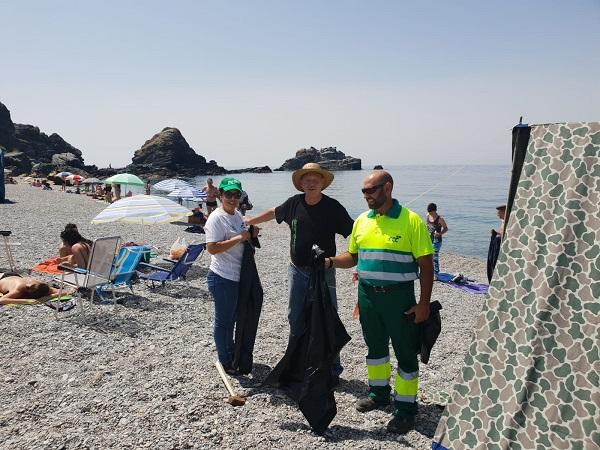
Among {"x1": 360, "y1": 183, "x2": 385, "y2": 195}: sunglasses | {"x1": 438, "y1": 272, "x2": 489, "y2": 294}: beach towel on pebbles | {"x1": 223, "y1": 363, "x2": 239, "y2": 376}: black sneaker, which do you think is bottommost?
{"x1": 438, "y1": 272, "x2": 489, "y2": 294}: beach towel on pebbles

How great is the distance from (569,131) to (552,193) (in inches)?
14.6

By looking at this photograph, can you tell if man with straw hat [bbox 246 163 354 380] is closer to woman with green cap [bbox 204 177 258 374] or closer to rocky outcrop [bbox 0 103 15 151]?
woman with green cap [bbox 204 177 258 374]

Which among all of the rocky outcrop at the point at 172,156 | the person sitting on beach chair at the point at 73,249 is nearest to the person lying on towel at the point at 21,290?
the person sitting on beach chair at the point at 73,249

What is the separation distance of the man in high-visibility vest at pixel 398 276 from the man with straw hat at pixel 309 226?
0.55 m

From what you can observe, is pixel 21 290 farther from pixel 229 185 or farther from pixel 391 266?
pixel 391 266

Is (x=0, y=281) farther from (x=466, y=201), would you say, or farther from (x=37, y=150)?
(x=37, y=150)

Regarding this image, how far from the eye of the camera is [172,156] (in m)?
106

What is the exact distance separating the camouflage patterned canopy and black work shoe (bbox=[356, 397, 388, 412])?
1358 millimetres

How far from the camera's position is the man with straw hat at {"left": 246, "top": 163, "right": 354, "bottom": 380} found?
4449 millimetres

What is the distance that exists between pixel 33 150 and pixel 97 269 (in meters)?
88.0

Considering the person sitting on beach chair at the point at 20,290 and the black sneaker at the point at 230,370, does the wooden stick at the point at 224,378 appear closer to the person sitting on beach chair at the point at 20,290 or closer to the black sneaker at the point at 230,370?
the black sneaker at the point at 230,370

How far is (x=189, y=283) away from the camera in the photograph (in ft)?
29.9

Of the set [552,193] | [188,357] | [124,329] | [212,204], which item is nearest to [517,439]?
[552,193]

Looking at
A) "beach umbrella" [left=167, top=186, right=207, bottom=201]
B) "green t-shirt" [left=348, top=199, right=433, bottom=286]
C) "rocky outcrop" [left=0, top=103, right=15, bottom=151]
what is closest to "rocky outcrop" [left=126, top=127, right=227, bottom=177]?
"rocky outcrop" [left=0, top=103, right=15, bottom=151]
